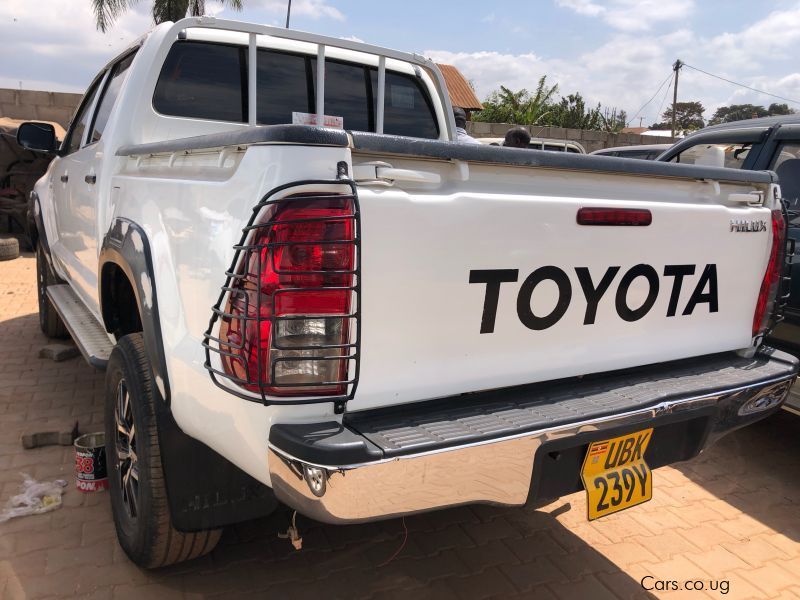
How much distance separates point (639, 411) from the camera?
204 cm

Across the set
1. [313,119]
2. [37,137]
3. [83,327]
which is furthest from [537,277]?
[37,137]

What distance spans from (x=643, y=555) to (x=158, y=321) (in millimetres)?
2241

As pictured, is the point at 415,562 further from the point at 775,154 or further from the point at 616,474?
the point at 775,154

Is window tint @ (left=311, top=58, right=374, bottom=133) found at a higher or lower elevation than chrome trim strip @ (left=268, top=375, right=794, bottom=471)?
higher

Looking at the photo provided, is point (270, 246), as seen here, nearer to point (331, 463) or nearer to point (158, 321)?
point (331, 463)

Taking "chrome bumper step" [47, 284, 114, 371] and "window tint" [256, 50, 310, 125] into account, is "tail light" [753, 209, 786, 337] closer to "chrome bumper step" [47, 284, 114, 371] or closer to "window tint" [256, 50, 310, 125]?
"window tint" [256, 50, 310, 125]

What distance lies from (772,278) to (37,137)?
4.31 m

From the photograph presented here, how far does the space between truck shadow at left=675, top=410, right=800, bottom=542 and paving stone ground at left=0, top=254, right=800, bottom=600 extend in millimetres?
13

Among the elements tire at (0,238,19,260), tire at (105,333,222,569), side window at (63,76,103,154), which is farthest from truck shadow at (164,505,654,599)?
tire at (0,238,19,260)

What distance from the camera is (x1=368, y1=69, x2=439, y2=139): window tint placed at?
3.87 m

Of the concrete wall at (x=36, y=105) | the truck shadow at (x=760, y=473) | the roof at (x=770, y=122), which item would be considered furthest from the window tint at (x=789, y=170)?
the concrete wall at (x=36, y=105)

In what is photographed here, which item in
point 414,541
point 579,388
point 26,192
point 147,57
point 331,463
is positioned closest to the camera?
point 331,463

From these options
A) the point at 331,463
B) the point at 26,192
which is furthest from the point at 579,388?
the point at 26,192

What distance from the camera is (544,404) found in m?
2.02
